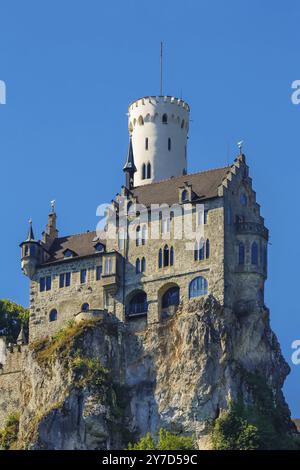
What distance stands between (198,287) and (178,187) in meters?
11.1

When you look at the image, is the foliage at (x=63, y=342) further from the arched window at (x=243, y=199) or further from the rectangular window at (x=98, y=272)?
the arched window at (x=243, y=199)

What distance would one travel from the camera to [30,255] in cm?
19575

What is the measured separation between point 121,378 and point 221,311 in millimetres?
11283

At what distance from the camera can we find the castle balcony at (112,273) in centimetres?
18900

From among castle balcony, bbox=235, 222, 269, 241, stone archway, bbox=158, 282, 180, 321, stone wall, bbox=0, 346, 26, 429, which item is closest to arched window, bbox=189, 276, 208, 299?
stone archway, bbox=158, 282, 180, 321

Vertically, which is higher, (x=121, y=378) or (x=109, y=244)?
(x=109, y=244)

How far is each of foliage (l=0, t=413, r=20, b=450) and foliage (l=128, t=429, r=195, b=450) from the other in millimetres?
12775

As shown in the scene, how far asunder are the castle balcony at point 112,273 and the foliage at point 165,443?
1589cm

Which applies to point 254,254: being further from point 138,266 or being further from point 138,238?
point 138,238

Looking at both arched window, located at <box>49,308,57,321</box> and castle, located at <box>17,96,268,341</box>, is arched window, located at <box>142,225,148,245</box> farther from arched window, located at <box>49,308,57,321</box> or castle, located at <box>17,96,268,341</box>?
arched window, located at <box>49,308,57,321</box>

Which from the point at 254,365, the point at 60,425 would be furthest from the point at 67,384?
the point at 254,365

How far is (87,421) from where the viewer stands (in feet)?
595
